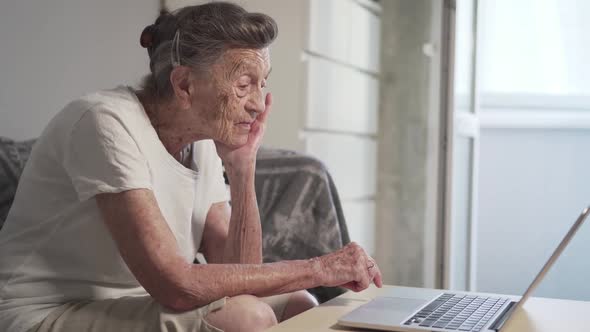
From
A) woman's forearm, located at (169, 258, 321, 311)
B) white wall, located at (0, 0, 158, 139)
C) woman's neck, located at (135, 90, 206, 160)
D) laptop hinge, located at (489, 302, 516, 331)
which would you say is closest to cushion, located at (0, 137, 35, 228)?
white wall, located at (0, 0, 158, 139)

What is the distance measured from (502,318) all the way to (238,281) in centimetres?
42

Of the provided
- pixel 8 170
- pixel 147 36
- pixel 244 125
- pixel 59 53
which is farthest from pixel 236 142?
pixel 59 53

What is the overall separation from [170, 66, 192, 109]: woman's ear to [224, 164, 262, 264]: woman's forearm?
217 millimetres

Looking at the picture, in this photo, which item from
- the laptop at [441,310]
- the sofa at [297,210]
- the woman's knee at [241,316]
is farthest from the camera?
the sofa at [297,210]

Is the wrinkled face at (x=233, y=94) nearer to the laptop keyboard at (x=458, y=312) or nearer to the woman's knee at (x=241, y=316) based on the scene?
the woman's knee at (x=241, y=316)

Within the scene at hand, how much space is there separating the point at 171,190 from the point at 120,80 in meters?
0.94

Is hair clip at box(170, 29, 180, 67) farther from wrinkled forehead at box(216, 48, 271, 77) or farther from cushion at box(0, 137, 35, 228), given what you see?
cushion at box(0, 137, 35, 228)

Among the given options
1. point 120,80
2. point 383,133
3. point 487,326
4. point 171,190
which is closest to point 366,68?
point 383,133

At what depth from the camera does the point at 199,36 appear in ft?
4.83

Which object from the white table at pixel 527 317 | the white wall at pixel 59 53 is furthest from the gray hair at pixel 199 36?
the white wall at pixel 59 53

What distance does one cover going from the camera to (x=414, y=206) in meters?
3.62

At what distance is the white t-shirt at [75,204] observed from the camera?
132 centimetres

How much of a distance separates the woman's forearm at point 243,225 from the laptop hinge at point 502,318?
1.90 feet

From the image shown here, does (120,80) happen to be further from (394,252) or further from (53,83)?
(394,252)
